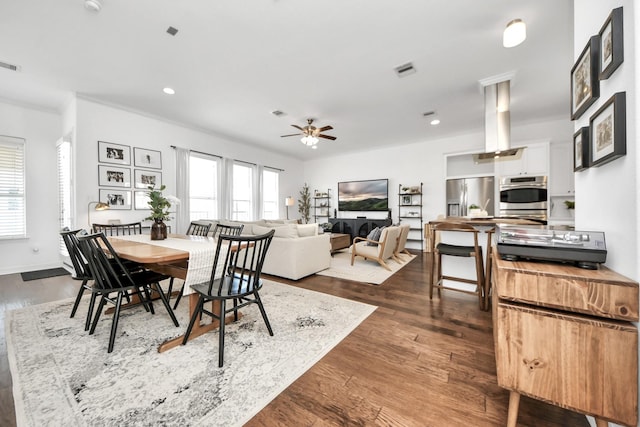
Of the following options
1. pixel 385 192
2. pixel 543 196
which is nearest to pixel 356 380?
pixel 543 196

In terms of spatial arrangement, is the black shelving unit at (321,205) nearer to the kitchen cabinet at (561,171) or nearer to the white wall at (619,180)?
the kitchen cabinet at (561,171)

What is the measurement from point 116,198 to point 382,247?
4.89m

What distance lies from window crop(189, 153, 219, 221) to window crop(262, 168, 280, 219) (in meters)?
1.56

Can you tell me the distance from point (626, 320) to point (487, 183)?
553 centimetres

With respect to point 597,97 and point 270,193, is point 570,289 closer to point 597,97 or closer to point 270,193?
point 597,97

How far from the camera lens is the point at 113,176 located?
4.27m

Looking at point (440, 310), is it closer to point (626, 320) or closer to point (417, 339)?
point (417, 339)

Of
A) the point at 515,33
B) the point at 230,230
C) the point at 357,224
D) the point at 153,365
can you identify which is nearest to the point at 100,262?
the point at 153,365

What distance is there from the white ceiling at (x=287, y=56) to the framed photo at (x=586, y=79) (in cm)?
141

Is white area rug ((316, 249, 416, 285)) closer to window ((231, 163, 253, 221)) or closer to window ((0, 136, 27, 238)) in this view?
window ((231, 163, 253, 221))

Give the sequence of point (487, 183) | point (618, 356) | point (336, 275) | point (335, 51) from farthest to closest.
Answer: point (487, 183)
point (336, 275)
point (335, 51)
point (618, 356)

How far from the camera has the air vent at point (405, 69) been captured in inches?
123

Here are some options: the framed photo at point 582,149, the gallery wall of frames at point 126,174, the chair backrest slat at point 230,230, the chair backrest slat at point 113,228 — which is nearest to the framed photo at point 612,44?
the framed photo at point 582,149

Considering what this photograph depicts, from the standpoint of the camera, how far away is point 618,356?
0.82 m
